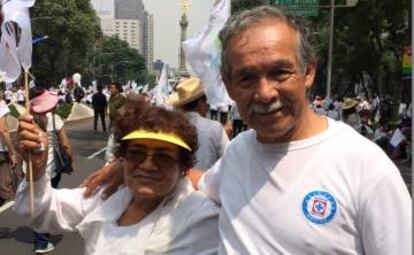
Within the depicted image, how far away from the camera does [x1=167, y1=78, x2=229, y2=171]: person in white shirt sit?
550cm

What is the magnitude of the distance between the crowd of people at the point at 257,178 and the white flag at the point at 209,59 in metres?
2.64

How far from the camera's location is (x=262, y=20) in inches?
80.7

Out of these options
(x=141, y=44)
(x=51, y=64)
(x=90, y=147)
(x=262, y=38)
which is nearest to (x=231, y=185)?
(x=262, y=38)

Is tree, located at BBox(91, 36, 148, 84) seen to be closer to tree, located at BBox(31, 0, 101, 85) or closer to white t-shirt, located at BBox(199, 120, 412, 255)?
tree, located at BBox(31, 0, 101, 85)

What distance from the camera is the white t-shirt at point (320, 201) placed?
1.84 metres

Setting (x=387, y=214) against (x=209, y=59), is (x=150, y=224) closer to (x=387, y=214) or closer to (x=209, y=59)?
(x=387, y=214)

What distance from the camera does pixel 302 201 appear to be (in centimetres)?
194

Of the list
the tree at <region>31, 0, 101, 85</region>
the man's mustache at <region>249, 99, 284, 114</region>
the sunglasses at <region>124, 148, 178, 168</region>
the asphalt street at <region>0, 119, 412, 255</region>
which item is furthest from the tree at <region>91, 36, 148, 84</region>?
the man's mustache at <region>249, 99, 284, 114</region>

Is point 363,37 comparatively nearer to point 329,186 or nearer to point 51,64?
point 329,186

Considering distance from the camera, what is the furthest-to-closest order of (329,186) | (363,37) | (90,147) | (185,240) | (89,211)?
(363,37)
(90,147)
(89,211)
(185,240)
(329,186)

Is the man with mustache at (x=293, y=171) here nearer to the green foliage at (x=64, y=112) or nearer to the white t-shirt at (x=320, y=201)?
the white t-shirt at (x=320, y=201)

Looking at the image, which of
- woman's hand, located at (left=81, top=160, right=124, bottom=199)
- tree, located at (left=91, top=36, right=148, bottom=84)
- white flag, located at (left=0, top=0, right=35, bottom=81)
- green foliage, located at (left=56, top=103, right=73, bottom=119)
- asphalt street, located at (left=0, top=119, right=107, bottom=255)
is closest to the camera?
woman's hand, located at (left=81, top=160, right=124, bottom=199)

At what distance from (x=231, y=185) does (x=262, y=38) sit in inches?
18.5

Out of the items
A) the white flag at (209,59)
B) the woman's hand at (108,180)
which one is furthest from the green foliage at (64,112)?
the woman's hand at (108,180)
